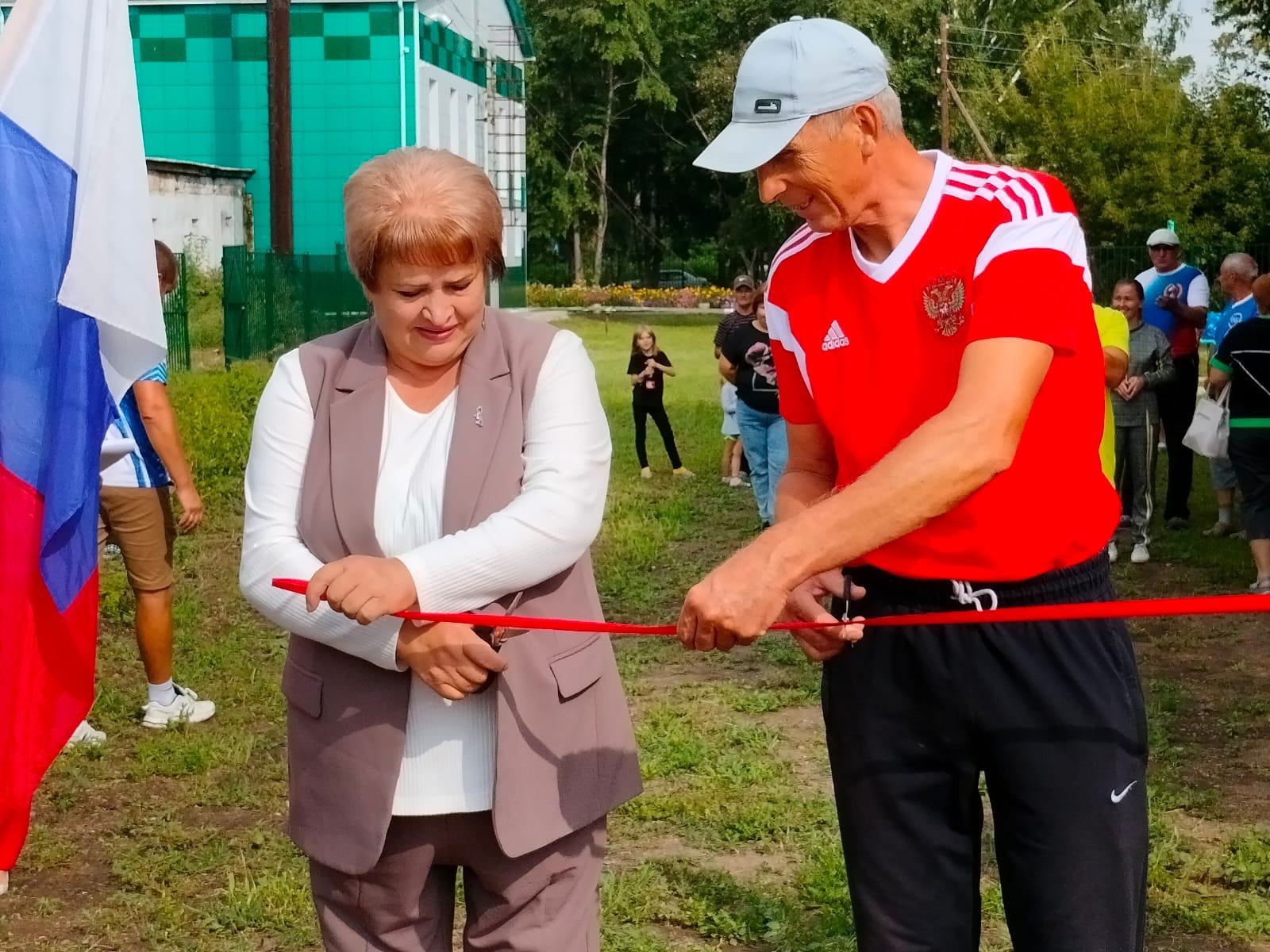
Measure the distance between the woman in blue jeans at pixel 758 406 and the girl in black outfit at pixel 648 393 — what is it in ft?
11.7

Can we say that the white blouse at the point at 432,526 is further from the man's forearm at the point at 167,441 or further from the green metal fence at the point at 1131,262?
the green metal fence at the point at 1131,262

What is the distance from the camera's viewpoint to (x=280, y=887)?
4.86m

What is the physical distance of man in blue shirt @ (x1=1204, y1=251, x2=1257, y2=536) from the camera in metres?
11.1

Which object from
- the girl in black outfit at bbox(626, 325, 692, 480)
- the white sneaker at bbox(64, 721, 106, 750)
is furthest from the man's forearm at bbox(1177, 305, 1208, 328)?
the white sneaker at bbox(64, 721, 106, 750)

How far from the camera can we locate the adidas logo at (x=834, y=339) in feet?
8.75

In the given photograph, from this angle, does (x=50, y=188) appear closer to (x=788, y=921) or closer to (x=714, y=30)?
(x=788, y=921)

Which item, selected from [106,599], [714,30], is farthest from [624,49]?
[106,599]

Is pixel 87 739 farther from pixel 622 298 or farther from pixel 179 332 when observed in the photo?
pixel 622 298

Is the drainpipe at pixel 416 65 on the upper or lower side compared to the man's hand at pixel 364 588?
upper

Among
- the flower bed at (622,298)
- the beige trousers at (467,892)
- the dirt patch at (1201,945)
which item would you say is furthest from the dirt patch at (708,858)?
the flower bed at (622,298)

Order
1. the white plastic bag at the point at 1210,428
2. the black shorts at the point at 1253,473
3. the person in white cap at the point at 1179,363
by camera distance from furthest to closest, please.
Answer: the person in white cap at the point at 1179,363 < the white plastic bag at the point at 1210,428 < the black shorts at the point at 1253,473

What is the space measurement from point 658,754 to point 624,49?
184ft

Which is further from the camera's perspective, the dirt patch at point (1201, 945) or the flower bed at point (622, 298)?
the flower bed at point (622, 298)

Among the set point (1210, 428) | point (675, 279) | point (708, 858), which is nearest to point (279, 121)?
point (1210, 428)
